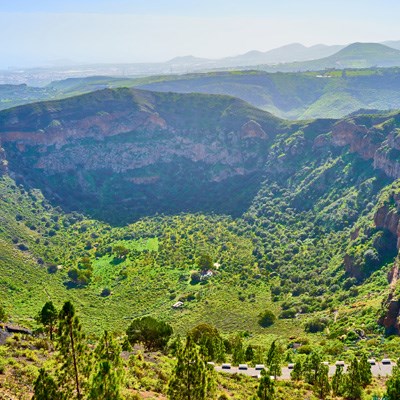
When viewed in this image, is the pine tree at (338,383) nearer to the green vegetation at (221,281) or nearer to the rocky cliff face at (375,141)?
the green vegetation at (221,281)

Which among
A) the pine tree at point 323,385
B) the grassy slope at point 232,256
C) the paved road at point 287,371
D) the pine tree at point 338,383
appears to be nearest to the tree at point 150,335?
the paved road at point 287,371

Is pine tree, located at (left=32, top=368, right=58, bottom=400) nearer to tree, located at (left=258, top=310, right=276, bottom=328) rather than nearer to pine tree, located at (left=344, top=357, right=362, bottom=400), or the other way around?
pine tree, located at (left=344, top=357, right=362, bottom=400)

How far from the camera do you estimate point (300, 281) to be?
120m

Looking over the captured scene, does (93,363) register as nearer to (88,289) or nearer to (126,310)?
(126,310)

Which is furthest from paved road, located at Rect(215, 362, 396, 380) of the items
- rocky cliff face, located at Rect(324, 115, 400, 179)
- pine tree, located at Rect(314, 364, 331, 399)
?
rocky cliff face, located at Rect(324, 115, 400, 179)

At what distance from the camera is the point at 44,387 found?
29.0 m

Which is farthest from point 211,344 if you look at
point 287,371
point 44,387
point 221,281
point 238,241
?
point 238,241

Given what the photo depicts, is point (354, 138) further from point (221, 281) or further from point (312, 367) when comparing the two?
point (312, 367)

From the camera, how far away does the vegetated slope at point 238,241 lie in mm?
104875

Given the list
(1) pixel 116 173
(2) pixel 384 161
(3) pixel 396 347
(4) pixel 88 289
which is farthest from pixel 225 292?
(1) pixel 116 173

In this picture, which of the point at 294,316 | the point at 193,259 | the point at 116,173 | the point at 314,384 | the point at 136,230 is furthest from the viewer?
the point at 116,173

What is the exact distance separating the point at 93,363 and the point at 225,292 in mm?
83898

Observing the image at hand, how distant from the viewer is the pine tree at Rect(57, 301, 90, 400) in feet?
104

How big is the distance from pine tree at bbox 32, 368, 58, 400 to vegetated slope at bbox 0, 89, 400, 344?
64632 millimetres
